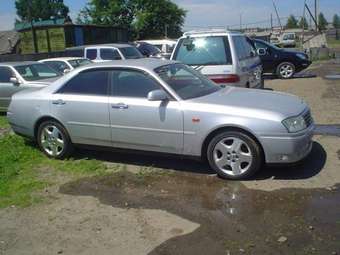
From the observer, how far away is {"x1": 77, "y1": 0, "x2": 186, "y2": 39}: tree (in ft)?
195

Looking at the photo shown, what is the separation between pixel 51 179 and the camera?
651 cm

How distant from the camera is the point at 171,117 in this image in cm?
614

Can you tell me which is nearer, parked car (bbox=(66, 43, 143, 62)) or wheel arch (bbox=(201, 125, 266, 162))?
wheel arch (bbox=(201, 125, 266, 162))

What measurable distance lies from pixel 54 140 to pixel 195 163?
2.25m

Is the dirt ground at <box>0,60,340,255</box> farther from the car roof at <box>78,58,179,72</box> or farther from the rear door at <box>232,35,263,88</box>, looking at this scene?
the rear door at <box>232,35,263,88</box>

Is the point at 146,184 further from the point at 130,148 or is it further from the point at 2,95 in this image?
the point at 2,95

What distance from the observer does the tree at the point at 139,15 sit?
59.3 m

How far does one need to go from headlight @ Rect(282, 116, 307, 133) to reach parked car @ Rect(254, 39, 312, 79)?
12.2 m

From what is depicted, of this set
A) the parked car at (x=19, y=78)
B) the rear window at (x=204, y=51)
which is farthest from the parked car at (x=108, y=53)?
the rear window at (x=204, y=51)

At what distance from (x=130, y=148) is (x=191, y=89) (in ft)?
3.91

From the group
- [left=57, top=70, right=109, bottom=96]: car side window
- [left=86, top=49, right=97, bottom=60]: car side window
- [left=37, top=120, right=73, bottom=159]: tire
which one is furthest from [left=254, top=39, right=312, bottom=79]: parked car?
[left=37, top=120, right=73, bottom=159]: tire

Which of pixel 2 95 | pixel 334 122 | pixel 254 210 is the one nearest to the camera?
pixel 254 210

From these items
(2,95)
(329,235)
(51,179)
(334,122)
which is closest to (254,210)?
(329,235)

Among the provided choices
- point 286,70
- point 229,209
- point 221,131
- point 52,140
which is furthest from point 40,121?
point 286,70
